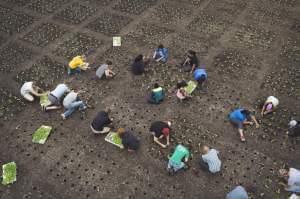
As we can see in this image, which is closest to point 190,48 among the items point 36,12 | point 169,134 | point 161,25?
point 161,25

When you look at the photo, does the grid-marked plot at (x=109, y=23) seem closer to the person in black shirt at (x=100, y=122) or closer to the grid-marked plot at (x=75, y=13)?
the grid-marked plot at (x=75, y=13)

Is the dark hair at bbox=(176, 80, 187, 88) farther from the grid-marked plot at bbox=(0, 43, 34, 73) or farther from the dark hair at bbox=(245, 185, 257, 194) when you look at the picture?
the grid-marked plot at bbox=(0, 43, 34, 73)

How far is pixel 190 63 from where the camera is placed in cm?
1393

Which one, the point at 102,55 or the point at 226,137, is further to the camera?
the point at 102,55

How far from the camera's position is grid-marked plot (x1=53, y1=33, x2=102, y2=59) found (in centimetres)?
1520

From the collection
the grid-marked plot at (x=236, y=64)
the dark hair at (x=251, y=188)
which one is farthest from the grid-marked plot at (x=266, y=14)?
the dark hair at (x=251, y=188)

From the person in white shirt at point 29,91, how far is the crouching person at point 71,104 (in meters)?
1.52

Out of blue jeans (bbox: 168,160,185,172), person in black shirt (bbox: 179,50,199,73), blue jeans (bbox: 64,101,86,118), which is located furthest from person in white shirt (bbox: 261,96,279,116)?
blue jeans (bbox: 64,101,86,118)

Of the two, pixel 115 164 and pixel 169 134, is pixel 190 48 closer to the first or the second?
pixel 169 134

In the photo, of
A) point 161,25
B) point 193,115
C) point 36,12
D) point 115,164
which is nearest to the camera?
point 115,164

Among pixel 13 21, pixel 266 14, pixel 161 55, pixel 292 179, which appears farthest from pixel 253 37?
pixel 13 21

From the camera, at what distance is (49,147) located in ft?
37.6

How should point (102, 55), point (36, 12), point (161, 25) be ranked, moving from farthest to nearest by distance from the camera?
1. point (36, 12)
2. point (161, 25)
3. point (102, 55)

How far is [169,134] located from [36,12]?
1127 cm
